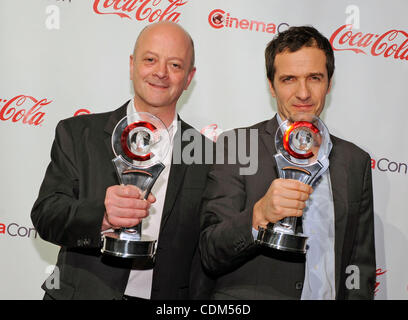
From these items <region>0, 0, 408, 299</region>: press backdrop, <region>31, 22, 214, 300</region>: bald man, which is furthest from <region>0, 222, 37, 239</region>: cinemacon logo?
<region>31, 22, 214, 300</region>: bald man

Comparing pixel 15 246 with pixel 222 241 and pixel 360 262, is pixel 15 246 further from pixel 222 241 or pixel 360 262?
pixel 360 262

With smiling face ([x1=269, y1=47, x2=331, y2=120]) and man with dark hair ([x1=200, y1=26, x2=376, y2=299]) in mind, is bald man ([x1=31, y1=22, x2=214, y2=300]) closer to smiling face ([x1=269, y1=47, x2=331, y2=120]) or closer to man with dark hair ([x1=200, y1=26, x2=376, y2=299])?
man with dark hair ([x1=200, y1=26, x2=376, y2=299])

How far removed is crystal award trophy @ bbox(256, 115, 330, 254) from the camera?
1586 millimetres

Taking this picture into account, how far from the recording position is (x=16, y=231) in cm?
256

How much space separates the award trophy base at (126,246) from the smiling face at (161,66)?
62cm

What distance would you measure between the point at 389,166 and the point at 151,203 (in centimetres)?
145

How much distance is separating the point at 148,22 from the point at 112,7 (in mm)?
184

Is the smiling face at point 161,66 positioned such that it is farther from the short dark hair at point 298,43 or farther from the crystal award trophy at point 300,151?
the crystal award trophy at point 300,151

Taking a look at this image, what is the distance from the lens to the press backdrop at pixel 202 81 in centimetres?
254

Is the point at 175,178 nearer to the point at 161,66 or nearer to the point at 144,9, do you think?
the point at 161,66

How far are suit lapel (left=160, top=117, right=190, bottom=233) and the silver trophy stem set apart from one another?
456mm

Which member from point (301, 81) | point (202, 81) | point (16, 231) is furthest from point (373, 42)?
point (16, 231)

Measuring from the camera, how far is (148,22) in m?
2.60

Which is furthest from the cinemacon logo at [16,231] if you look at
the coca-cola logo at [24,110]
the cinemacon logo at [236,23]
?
the cinemacon logo at [236,23]
